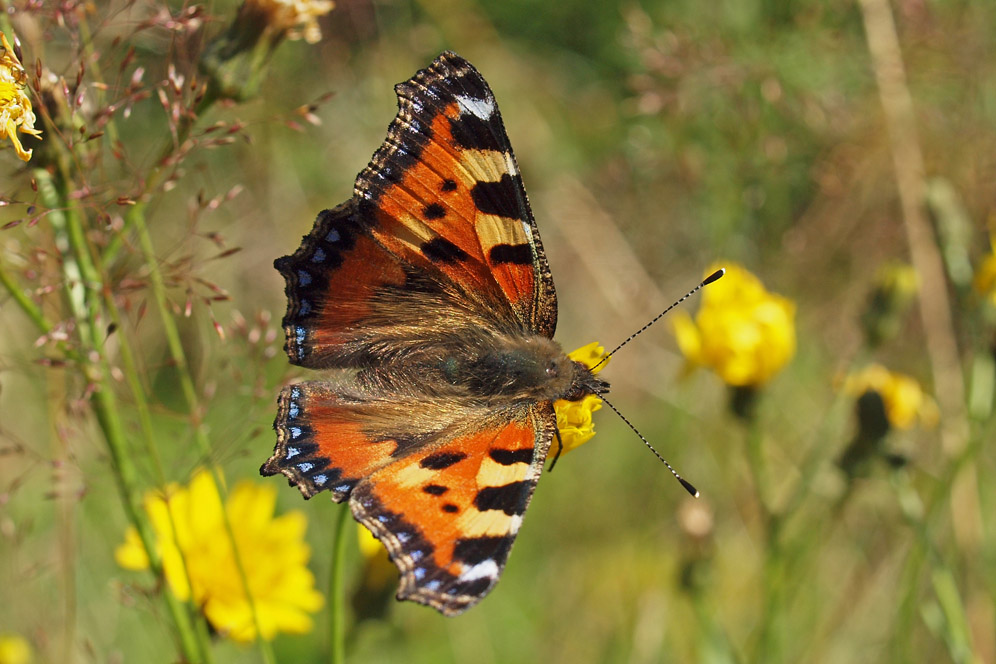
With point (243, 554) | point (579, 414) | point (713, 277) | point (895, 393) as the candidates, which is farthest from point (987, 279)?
point (243, 554)

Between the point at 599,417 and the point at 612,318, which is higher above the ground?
the point at 612,318

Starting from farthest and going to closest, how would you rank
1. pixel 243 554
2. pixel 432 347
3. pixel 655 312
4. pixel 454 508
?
pixel 655 312, pixel 243 554, pixel 432 347, pixel 454 508

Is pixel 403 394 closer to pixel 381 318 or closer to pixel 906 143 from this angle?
pixel 381 318

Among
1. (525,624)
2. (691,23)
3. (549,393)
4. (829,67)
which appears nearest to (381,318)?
(549,393)

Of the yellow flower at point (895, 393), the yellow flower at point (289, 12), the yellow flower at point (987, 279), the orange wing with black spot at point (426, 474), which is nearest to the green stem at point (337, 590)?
the orange wing with black spot at point (426, 474)

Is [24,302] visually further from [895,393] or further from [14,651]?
[895,393]

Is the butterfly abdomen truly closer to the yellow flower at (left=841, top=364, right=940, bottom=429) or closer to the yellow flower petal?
the yellow flower petal
